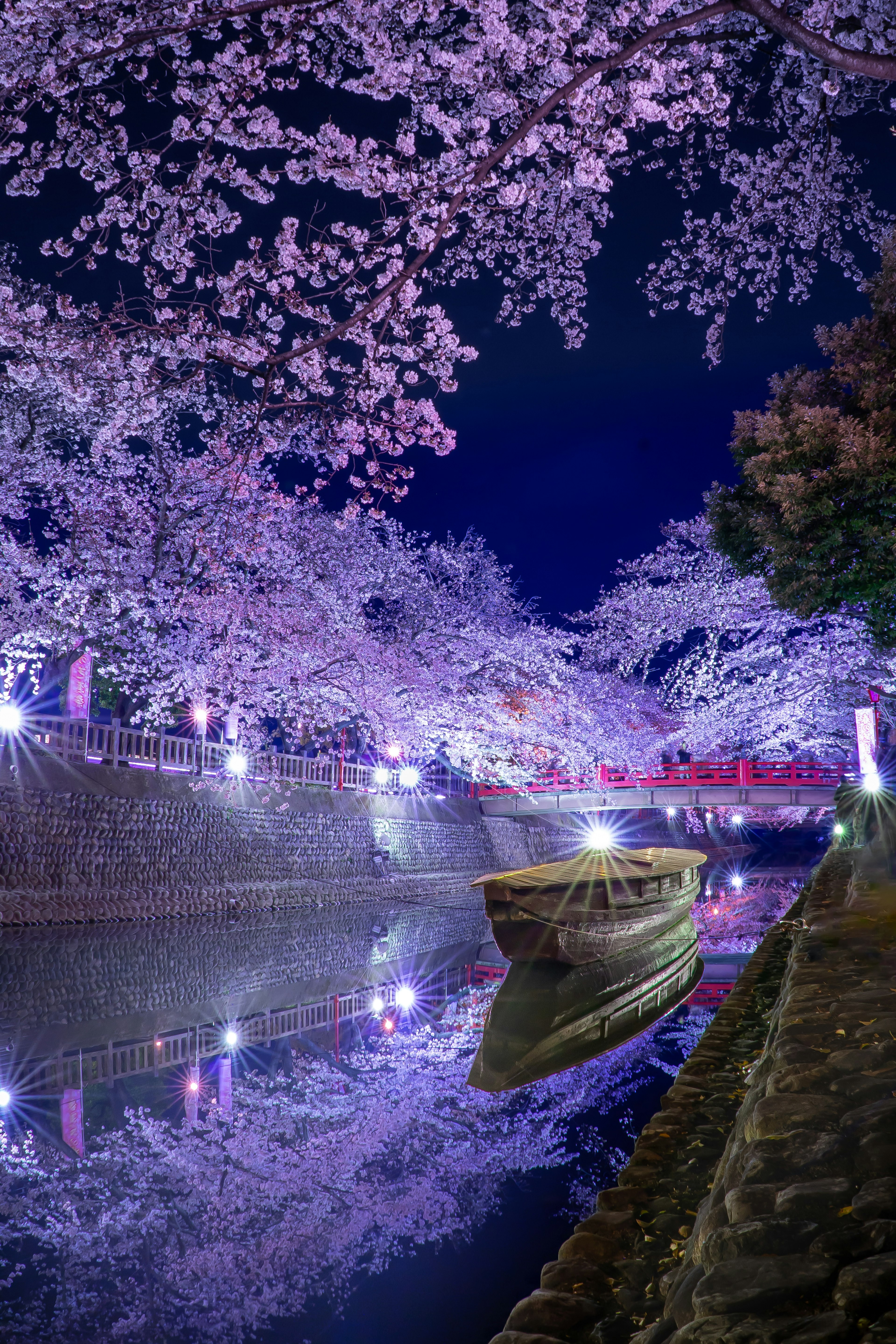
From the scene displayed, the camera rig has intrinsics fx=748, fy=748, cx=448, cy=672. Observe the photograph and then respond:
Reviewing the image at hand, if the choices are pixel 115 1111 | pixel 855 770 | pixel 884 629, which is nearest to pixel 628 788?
pixel 855 770

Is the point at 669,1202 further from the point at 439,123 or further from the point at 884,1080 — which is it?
the point at 439,123

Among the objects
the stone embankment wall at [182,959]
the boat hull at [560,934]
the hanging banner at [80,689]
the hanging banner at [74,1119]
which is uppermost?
the hanging banner at [80,689]

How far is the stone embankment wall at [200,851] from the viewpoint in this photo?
44.4 ft

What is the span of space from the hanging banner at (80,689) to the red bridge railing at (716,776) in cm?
1585

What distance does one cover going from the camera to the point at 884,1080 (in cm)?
294

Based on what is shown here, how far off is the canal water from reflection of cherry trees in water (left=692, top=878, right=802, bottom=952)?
4.68m

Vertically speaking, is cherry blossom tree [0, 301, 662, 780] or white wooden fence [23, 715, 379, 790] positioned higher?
cherry blossom tree [0, 301, 662, 780]

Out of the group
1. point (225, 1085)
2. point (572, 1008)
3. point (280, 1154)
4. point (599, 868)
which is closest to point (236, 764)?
point (599, 868)

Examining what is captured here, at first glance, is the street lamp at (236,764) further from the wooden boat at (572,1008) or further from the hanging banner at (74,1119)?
the hanging banner at (74,1119)

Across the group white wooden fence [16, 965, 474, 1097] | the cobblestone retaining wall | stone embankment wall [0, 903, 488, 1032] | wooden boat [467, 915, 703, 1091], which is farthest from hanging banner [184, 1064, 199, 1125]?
the cobblestone retaining wall

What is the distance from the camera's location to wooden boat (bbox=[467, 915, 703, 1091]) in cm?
732

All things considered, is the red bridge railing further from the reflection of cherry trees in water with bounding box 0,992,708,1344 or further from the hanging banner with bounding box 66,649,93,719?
the reflection of cherry trees in water with bounding box 0,992,708,1344

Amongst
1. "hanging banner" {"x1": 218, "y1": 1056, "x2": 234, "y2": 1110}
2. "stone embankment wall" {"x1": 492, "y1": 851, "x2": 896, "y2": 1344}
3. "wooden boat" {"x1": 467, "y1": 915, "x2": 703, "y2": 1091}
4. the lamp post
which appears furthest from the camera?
the lamp post

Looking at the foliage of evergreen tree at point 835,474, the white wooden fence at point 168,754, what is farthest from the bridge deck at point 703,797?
the foliage of evergreen tree at point 835,474
